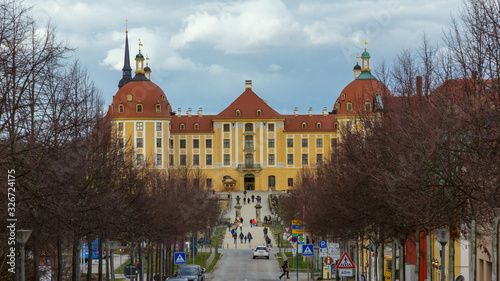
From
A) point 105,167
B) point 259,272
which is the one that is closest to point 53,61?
point 105,167

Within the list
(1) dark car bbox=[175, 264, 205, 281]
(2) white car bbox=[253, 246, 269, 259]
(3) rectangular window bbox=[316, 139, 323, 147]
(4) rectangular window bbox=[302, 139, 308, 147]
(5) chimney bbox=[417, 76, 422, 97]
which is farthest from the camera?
(3) rectangular window bbox=[316, 139, 323, 147]

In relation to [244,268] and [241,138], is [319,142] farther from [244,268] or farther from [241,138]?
[244,268]

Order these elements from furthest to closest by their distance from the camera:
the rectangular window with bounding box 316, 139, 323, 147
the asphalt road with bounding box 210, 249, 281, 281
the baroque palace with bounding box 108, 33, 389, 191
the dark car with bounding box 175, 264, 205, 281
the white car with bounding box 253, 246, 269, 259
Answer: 1. the rectangular window with bounding box 316, 139, 323, 147
2. the baroque palace with bounding box 108, 33, 389, 191
3. the white car with bounding box 253, 246, 269, 259
4. the asphalt road with bounding box 210, 249, 281, 281
5. the dark car with bounding box 175, 264, 205, 281

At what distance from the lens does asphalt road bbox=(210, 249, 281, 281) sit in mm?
54969

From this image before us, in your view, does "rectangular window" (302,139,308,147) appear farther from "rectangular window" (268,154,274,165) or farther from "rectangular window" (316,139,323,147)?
"rectangular window" (268,154,274,165)

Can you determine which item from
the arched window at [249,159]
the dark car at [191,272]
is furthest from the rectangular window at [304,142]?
the dark car at [191,272]

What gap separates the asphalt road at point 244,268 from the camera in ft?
180

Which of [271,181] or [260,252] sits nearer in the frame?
[260,252]

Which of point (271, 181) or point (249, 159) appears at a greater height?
point (249, 159)

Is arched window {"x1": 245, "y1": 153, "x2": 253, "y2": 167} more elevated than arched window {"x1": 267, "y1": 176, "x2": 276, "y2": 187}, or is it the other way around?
arched window {"x1": 245, "y1": 153, "x2": 253, "y2": 167}

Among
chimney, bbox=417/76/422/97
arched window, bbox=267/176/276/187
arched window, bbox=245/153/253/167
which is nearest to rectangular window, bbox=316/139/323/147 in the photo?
arched window, bbox=267/176/276/187

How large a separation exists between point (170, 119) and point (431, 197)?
11970 centimetres

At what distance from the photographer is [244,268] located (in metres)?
61.5

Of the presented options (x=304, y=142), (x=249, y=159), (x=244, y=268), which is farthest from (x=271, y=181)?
(x=244, y=268)
